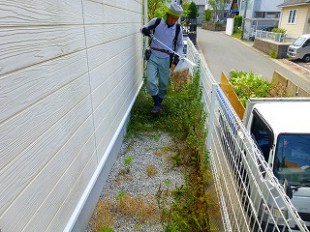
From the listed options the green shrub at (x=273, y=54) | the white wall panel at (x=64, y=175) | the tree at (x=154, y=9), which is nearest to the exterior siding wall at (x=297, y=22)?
the green shrub at (x=273, y=54)

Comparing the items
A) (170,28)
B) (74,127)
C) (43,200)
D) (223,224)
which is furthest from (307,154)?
(170,28)

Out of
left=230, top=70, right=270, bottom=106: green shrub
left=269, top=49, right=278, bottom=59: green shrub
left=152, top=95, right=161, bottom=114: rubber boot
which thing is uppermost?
left=152, top=95, right=161, bottom=114: rubber boot

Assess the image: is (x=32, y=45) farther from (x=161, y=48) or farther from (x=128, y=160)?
(x=161, y=48)

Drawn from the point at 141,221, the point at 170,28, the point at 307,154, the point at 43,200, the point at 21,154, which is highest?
the point at 170,28

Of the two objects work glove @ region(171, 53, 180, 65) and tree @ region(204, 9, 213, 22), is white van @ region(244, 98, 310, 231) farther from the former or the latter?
tree @ region(204, 9, 213, 22)

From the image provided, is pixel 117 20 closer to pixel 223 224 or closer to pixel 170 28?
pixel 170 28

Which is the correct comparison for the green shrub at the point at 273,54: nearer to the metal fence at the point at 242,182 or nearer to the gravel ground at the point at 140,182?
the gravel ground at the point at 140,182

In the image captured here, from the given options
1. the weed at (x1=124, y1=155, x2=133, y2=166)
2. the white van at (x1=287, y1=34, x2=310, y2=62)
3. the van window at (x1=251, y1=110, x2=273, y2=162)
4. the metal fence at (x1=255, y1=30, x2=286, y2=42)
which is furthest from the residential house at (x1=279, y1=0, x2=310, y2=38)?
the weed at (x1=124, y1=155, x2=133, y2=166)

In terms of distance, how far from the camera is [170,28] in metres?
4.67

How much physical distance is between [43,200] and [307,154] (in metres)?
2.38

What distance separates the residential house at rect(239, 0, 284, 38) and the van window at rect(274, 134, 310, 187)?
1199 inches

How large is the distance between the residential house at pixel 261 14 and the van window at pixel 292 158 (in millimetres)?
30453

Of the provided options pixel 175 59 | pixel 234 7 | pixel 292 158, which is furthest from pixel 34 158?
pixel 234 7

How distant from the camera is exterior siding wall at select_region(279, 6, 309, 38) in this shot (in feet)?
70.0
